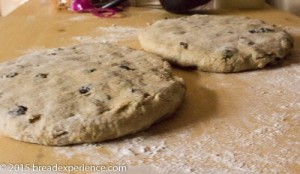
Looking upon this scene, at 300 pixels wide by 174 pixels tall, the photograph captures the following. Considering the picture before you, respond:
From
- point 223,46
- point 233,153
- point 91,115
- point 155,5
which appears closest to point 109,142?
point 91,115

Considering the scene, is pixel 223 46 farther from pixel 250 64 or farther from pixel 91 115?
pixel 91 115

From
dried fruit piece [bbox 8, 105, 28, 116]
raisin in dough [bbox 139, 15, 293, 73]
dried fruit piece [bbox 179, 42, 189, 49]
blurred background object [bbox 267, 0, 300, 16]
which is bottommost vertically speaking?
blurred background object [bbox 267, 0, 300, 16]

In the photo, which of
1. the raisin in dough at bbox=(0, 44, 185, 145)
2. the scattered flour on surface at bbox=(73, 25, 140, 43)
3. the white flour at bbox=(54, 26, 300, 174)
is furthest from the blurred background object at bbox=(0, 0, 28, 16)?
the white flour at bbox=(54, 26, 300, 174)

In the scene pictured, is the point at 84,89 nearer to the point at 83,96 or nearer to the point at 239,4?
the point at 83,96

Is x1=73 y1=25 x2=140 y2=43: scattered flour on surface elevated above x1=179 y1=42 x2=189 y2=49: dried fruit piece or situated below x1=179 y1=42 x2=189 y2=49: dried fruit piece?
below

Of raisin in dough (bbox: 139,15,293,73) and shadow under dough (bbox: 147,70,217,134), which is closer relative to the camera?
shadow under dough (bbox: 147,70,217,134)

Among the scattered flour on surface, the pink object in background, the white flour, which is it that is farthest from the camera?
the pink object in background

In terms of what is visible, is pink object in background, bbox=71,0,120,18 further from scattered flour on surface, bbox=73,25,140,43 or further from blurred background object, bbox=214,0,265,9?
blurred background object, bbox=214,0,265,9
